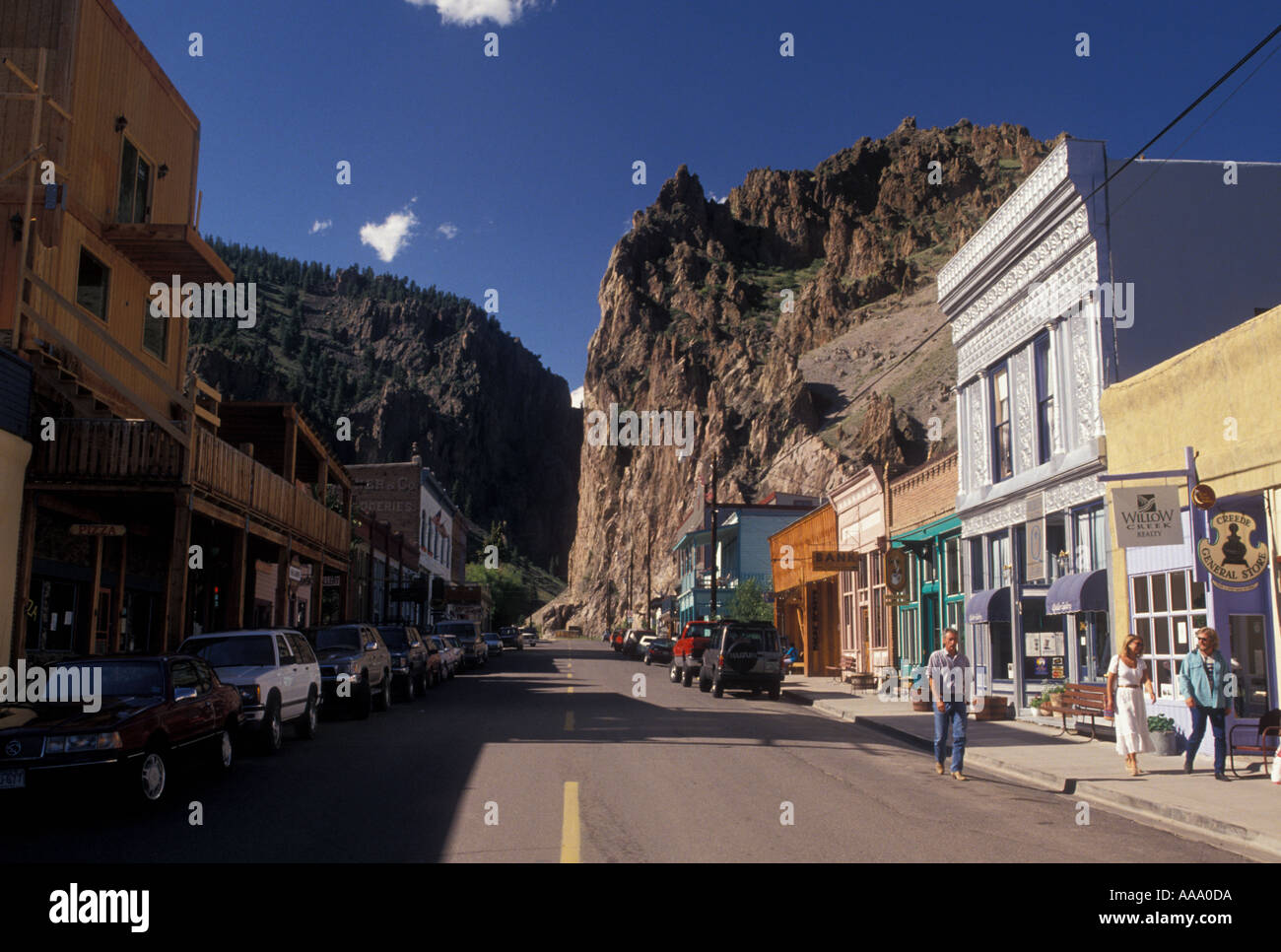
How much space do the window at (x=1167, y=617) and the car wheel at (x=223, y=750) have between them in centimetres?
1286

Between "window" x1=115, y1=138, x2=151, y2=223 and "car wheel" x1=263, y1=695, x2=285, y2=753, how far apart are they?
11.8 metres

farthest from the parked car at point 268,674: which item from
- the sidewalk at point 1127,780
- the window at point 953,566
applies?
the window at point 953,566

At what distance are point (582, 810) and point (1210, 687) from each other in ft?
24.8

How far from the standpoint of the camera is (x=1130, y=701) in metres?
13.2

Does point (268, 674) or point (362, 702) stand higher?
point (268, 674)

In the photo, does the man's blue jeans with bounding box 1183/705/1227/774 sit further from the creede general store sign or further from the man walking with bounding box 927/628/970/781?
the man walking with bounding box 927/628/970/781

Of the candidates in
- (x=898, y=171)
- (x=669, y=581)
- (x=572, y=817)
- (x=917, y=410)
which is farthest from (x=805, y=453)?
(x=572, y=817)

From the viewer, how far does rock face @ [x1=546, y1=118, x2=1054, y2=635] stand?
104438 mm

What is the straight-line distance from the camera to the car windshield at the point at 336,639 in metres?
20.1

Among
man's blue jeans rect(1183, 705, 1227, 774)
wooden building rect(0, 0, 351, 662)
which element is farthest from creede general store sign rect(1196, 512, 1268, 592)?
wooden building rect(0, 0, 351, 662)

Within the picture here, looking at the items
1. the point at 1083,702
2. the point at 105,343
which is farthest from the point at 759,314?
the point at 1083,702

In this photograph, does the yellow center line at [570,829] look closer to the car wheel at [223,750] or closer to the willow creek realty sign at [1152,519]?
the car wheel at [223,750]

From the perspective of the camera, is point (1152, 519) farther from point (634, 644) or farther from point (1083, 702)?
point (634, 644)
